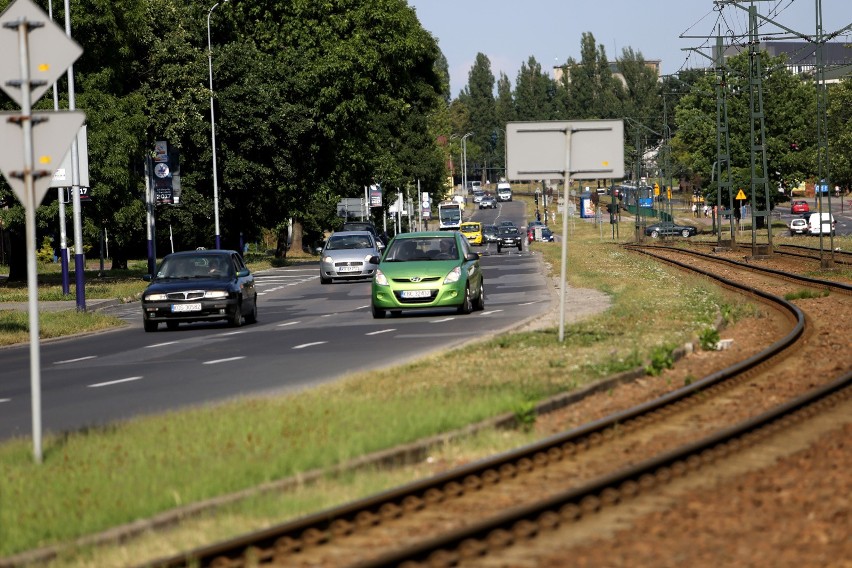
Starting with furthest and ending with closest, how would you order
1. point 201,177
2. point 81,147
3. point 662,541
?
point 201,177, point 81,147, point 662,541

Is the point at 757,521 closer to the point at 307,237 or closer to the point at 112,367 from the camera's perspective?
the point at 112,367

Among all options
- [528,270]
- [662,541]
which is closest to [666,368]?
[662,541]

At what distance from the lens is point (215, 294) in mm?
29125

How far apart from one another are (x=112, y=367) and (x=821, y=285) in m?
21.0

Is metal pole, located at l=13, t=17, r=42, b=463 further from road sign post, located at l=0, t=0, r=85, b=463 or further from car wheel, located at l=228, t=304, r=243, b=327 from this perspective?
car wheel, located at l=228, t=304, r=243, b=327

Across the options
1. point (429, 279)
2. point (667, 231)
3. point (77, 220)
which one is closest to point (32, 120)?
point (429, 279)

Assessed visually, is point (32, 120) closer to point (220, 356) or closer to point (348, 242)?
point (220, 356)

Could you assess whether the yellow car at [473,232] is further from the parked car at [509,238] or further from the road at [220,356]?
the road at [220,356]

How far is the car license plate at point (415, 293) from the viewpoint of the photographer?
29266 mm

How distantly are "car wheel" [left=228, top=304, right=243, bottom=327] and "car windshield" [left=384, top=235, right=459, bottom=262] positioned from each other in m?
3.13

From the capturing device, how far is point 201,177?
67000mm

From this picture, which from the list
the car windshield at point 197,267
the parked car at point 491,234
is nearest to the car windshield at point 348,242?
the car windshield at point 197,267

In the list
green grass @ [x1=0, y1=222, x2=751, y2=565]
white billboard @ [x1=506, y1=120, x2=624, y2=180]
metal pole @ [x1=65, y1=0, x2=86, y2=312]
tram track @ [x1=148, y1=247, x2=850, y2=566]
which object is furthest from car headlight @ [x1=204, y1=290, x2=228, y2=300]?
tram track @ [x1=148, y1=247, x2=850, y2=566]

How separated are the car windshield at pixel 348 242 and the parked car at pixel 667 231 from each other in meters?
58.2
